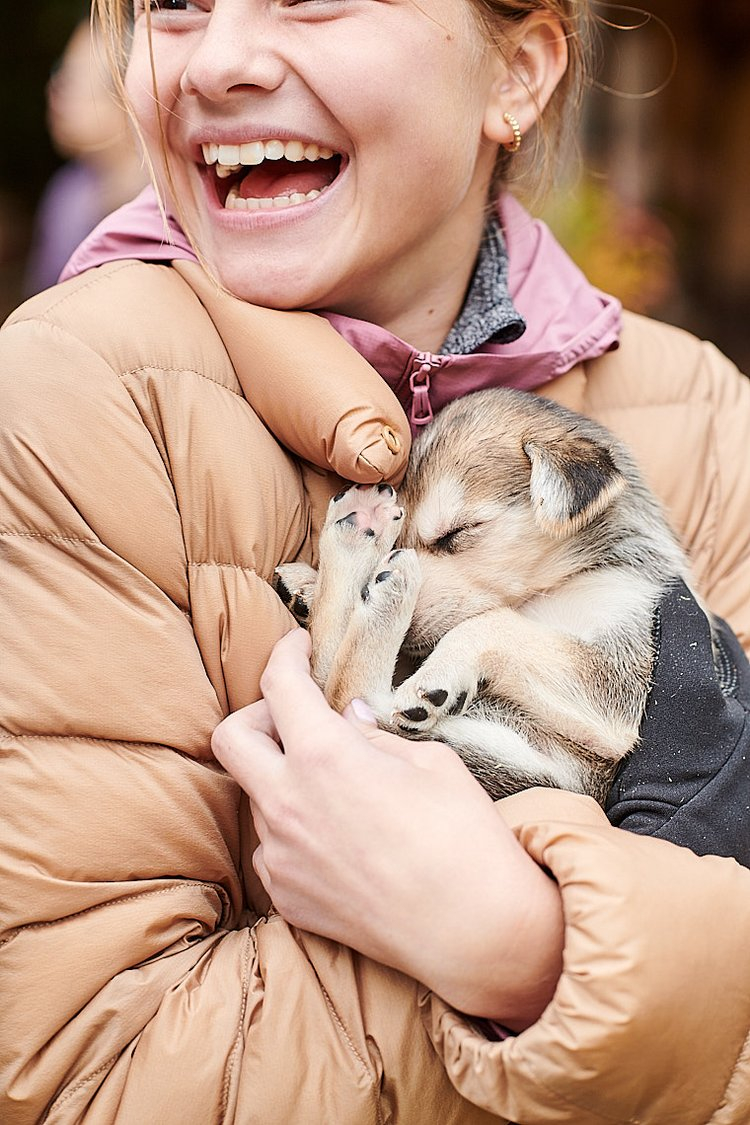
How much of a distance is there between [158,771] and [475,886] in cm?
58

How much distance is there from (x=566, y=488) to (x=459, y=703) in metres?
0.53

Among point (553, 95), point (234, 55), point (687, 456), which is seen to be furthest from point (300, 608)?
point (553, 95)

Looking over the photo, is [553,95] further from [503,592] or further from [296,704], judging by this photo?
[296,704]

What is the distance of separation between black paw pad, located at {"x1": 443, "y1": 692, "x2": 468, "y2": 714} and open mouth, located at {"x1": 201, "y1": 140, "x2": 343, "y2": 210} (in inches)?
41.0

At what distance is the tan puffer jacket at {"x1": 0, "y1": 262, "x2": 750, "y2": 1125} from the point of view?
1.90 meters

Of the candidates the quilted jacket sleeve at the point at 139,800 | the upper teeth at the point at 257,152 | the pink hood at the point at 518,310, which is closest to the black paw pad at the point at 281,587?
the quilted jacket sleeve at the point at 139,800

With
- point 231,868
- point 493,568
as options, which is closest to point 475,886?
point 231,868

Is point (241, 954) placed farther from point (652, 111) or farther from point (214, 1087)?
point (652, 111)

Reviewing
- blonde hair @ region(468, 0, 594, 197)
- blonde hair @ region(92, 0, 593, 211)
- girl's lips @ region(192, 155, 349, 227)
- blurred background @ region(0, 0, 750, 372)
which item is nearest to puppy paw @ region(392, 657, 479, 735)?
girl's lips @ region(192, 155, 349, 227)

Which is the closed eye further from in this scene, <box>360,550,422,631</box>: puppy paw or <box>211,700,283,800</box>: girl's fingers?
<box>211,700,283,800</box>: girl's fingers

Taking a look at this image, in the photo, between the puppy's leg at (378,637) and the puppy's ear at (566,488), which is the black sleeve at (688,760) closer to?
the puppy's ear at (566,488)

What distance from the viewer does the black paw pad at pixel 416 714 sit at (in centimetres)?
242

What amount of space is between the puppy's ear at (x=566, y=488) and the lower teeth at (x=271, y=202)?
0.72 metres

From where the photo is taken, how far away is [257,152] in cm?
242
